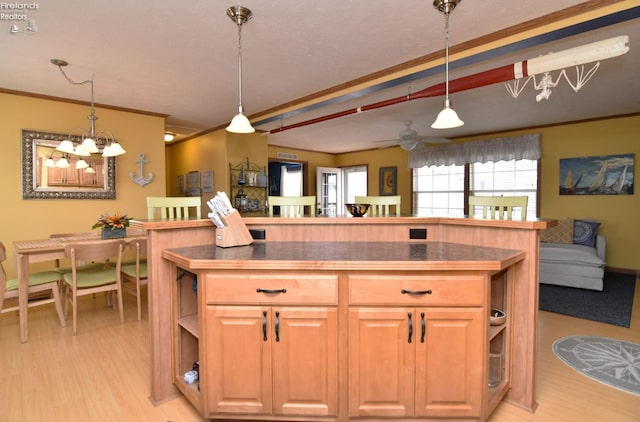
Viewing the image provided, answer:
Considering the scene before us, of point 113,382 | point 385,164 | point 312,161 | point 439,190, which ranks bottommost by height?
point 113,382

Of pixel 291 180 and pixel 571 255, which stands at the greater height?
pixel 291 180

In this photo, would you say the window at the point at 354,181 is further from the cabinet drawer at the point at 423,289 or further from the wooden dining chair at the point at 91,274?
the cabinet drawer at the point at 423,289

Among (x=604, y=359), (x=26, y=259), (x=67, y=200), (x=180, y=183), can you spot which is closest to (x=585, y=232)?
(x=604, y=359)

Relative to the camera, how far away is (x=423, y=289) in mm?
1562

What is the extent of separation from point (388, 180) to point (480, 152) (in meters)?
2.20

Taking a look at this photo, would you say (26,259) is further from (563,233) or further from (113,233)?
(563,233)

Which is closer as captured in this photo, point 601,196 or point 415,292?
point 415,292

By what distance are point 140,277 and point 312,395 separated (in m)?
2.57

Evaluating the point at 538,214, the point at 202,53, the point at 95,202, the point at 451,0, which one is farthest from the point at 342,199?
the point at 451,0

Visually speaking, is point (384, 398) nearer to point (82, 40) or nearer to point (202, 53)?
point (202, 53)

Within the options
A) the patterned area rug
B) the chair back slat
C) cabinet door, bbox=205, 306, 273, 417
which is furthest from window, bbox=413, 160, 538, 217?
cabinet door, bbox=205, 306, 273, 417

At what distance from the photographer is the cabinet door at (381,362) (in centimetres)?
158

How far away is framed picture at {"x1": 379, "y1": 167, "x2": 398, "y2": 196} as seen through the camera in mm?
7754

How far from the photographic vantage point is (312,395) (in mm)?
1628
